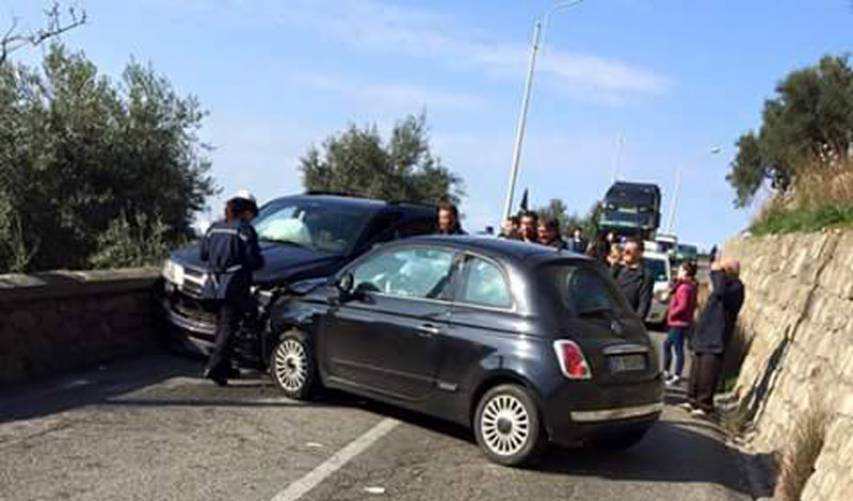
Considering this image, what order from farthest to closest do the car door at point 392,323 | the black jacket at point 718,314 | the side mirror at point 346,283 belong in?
the black jacket at point 718,314, the side mirror at point 346,283, the car door at point 392,323

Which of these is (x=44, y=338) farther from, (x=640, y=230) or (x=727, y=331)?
(x=640, y=230)

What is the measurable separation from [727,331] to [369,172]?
31.9 metres

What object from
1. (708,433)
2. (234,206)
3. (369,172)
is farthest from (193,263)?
(369,172)

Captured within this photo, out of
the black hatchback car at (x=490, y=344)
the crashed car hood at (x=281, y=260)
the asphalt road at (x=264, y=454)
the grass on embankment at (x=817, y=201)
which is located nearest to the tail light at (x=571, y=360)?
the black hatchback car at (x=490, y=344)

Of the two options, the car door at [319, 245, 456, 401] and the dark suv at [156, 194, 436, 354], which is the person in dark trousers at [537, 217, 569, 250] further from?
the car door at [319, 245, 456, 401]

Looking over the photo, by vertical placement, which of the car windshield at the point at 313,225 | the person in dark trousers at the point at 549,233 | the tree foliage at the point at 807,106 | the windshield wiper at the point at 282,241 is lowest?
the windshield wiper at the point at 282,241

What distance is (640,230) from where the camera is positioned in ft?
142

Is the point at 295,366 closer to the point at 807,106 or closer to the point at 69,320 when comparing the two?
the point at 69,320

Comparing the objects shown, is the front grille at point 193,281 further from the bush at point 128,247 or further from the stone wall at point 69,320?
the bush at point 128,247

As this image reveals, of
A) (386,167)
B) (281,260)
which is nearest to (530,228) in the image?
(281,260)

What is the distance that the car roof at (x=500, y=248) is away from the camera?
27.8ft

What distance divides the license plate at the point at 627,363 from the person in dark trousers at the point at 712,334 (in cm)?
296

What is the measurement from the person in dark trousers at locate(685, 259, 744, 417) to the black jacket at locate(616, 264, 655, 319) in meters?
0.93

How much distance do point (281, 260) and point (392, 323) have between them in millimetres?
2525
